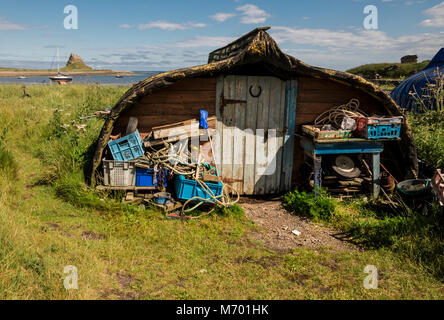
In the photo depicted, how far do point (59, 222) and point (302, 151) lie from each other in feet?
18.1

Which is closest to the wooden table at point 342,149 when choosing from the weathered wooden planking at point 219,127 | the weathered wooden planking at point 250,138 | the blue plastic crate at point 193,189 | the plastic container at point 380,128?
the plastic container at point 380,128

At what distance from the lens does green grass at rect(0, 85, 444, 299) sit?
13.3 feet

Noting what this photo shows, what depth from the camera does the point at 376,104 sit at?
7754 millimetres

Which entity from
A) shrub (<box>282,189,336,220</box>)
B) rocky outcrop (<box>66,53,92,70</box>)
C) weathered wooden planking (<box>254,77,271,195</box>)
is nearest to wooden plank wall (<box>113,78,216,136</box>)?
weathered wooden planking (<box>254,77,271,195</box>)

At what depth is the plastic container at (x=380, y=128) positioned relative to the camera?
263 inches

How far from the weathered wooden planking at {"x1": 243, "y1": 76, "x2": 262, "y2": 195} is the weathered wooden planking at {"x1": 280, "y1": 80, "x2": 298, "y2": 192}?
0.72 metres

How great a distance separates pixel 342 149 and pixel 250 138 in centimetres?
207

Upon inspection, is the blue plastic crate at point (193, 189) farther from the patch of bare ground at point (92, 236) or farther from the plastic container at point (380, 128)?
the plastic container at point (380, 128)

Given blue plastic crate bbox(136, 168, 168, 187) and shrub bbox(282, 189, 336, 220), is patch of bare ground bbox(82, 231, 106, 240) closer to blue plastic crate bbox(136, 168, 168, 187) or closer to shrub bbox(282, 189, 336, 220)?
blue plastic crate bbox(136, 168, 168, 187)

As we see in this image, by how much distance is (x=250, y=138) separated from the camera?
7.59 meters

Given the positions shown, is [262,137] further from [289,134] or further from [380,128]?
[380,128]

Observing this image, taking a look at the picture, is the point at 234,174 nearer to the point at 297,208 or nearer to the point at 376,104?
the point at 297,208

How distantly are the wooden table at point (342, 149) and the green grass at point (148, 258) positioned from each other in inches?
38.3

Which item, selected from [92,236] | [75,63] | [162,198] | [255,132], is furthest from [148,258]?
[75,63]
